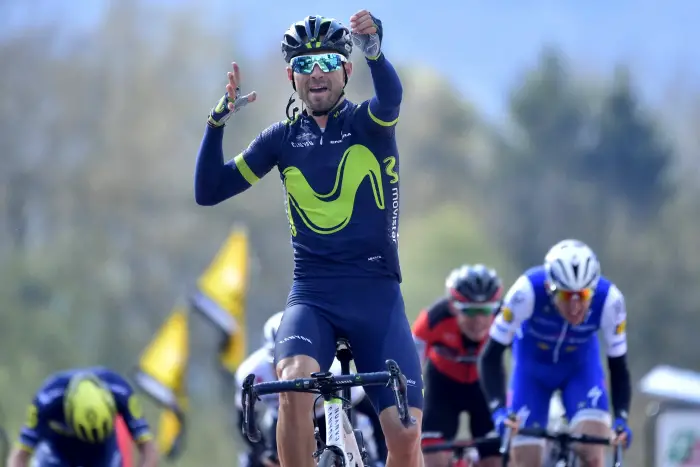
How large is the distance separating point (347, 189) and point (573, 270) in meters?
3.22

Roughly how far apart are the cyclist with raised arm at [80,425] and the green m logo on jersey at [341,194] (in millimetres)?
4080

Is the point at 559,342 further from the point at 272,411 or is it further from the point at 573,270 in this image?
the point at 272,411

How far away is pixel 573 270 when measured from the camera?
11.1m

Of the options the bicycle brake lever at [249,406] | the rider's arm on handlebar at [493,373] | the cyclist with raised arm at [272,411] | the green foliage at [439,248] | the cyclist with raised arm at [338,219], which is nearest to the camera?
the bicycle brake lever at [249,406]

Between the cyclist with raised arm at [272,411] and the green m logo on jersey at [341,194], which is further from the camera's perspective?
the cyclist with raised arm at [272,411]

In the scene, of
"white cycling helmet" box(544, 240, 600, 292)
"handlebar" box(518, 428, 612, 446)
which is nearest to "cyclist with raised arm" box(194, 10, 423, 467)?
"handlebar" box(518, 428, 612, 446)

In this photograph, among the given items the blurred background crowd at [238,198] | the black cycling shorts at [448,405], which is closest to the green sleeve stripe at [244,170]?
the black cycling shorts at [448,405]

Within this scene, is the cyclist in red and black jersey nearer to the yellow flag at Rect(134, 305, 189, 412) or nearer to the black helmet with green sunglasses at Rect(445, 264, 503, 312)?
the black helmet with green sunglasses at Rect(445, 264, 503, 312)

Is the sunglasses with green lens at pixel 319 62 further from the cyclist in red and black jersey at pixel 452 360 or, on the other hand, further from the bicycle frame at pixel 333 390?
the cyclist in red and black jersey at pixel 452 360

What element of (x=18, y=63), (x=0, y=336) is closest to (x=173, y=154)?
(x=18, y=63)

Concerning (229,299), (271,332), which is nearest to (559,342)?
(271,332)

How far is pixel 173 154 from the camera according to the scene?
56.4 metres

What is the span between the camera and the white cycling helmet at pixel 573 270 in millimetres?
11102

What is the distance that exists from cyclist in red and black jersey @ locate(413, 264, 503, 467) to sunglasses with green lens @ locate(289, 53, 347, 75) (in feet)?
16.3
